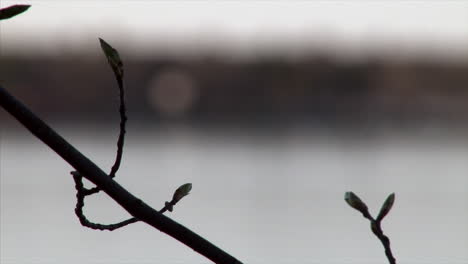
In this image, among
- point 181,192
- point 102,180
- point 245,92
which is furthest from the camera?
point 245,92

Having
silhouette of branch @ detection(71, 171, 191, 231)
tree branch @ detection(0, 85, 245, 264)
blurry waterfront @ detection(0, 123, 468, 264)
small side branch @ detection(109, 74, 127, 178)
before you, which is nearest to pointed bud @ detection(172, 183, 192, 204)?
silhouette of branch @ detection(71, 171, 191, 231)

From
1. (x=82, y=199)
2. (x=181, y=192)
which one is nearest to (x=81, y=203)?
(x=82, y=199)

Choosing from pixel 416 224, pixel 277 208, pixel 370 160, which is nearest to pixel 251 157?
pixel 370 160

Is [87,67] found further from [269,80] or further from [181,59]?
[269,80]

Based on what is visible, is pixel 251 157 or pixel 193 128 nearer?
pixel 251 157

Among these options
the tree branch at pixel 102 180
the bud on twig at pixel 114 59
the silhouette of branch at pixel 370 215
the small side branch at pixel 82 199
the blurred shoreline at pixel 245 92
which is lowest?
the tree branch at pixel 102 180

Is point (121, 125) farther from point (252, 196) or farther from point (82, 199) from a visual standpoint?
point (252, 196)

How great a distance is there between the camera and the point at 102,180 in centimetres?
83

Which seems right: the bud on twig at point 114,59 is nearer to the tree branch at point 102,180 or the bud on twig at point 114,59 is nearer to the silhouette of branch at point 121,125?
the silhouette of branch at point 121,125

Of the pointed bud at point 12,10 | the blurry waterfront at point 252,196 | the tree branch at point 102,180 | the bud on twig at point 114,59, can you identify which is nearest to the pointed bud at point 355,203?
the tree branch at point 102,180

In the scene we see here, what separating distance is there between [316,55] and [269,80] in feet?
4.96

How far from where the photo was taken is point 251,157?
15.4 metres

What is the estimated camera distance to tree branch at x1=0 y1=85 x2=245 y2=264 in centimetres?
78

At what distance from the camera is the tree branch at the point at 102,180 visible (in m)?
0.78
